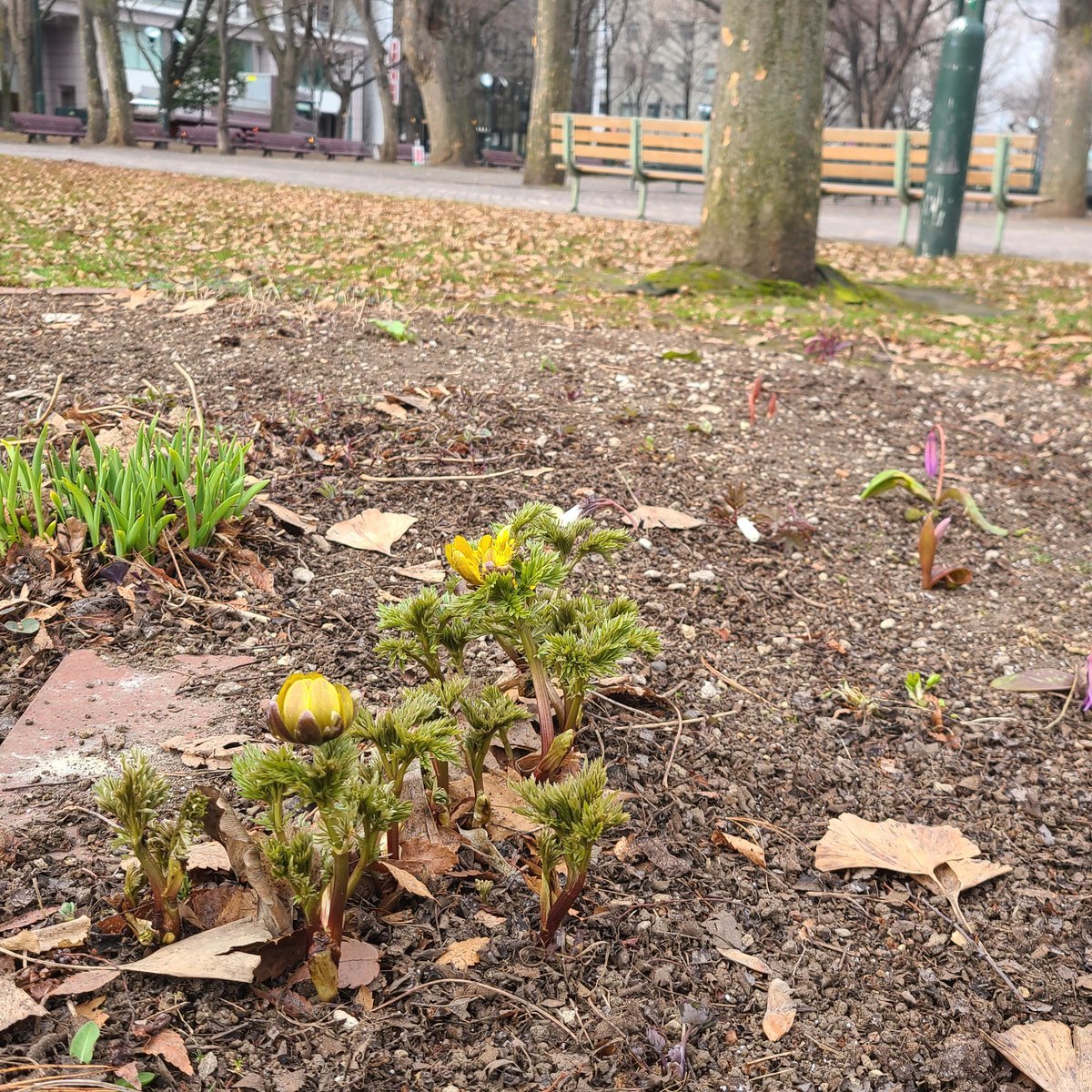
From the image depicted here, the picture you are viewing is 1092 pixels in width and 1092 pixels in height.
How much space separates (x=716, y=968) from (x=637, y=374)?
123 inches

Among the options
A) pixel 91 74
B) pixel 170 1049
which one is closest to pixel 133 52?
pixel 91 74

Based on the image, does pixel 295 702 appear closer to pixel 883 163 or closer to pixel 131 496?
pixel 131 496

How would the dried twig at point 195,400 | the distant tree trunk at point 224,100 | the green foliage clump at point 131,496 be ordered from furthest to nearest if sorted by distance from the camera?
the distant tree trunk at point 224,100 → the dried twig at point 195,400 → the green foliage clump at point 131,496

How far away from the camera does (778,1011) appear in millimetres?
1615

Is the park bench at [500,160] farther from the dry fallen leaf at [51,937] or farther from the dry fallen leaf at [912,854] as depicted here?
the dry fallen leaf at [51,937]

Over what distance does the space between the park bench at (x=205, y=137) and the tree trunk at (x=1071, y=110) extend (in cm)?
1931

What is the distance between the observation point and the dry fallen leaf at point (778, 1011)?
1574mm

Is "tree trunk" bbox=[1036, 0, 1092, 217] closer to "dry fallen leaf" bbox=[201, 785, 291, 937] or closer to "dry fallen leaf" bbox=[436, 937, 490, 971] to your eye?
"dry fallen leaf" bbox=[436, 937, 490, 971]

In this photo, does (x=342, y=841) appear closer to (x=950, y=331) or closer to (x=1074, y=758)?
(x=1074, y=758)

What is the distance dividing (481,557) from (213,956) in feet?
2.12

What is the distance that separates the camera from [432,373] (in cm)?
411

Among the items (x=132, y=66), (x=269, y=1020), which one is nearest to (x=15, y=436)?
(x=269, y=1020)

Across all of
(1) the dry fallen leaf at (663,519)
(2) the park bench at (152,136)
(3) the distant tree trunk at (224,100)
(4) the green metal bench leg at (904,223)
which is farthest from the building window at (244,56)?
(1) the dry fallen leaf at (663,519)

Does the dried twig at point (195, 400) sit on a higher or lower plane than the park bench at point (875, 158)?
lower
